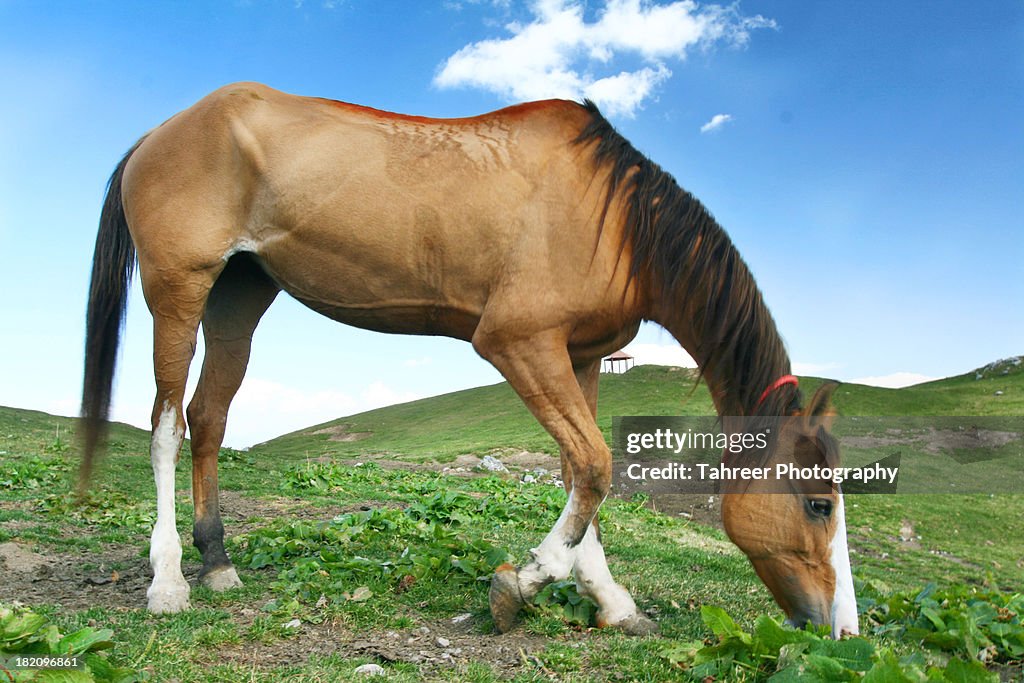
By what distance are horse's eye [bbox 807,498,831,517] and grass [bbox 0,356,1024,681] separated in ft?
2.05

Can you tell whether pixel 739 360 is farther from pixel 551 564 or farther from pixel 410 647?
pixel 410 647

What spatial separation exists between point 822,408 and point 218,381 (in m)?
3.94

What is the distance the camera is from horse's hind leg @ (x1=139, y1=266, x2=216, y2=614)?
4.55 meters

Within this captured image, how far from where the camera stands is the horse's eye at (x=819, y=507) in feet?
11.9

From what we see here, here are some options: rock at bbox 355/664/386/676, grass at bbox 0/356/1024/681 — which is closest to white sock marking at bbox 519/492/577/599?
grass at bbox 0/356/1024/681

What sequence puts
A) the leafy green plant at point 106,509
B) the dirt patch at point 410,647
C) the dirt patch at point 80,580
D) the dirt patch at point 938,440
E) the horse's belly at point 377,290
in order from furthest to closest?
the dirt patch at point 938,440
the leafy green plant at point 106,509
the dirt patch at point 80,580
the horse's belly at point 377,290
the dirt patch at point 410,647

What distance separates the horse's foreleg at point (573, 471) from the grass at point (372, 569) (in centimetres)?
23

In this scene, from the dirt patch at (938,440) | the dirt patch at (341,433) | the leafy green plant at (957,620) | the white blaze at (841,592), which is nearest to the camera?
the white blaze at (841,592)

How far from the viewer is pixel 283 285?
15.3 feet

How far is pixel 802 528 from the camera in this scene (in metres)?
3.63

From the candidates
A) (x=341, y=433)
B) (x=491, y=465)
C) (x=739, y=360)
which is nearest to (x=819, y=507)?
(x=739, y=360)

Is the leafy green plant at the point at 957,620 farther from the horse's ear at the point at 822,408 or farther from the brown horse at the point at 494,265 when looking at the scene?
the horse's ear at the point at 822,408

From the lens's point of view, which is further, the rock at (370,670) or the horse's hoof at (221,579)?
the horse's hoof at (221,579)

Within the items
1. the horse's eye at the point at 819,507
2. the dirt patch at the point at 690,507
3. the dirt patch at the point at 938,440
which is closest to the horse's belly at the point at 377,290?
the horse's eye at the point at 819,507
